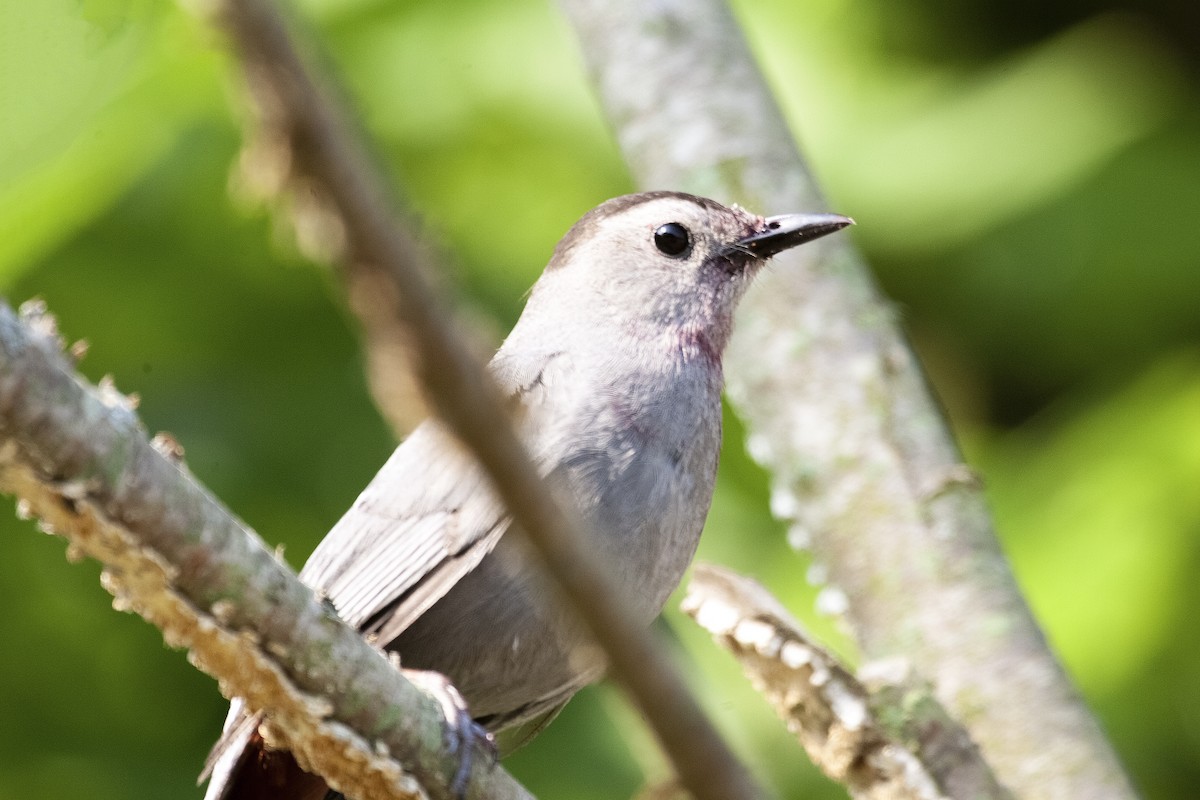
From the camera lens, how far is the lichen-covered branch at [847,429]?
3.27 m

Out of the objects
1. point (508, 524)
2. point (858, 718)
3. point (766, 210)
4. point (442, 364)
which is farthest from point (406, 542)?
point (442, 364)

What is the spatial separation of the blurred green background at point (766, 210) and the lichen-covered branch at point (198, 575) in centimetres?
179

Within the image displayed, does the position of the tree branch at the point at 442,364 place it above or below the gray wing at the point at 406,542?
above

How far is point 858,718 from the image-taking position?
9.45ft

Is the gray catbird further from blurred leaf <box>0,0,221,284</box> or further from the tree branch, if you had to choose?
the tree branch

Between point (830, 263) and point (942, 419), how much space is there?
514 millimetres

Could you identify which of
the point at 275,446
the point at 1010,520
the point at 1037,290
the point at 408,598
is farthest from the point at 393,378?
the point at 1037,290

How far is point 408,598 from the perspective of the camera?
268 centimetres

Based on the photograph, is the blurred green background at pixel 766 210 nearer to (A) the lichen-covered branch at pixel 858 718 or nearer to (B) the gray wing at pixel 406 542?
(A) the lichen-covered branch at pixel 858 718

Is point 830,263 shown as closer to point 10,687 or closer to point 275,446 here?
point 275,446

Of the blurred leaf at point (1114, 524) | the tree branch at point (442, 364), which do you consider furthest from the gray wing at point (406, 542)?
the blurred leaf at point (1114, 524)

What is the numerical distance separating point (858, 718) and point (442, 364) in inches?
81.5

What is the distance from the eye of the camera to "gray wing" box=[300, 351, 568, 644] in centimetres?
268

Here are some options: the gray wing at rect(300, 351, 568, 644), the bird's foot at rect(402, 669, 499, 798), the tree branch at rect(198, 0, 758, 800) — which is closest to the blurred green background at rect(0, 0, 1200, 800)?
the gray wing at rect(300, 351, 568, 644)
